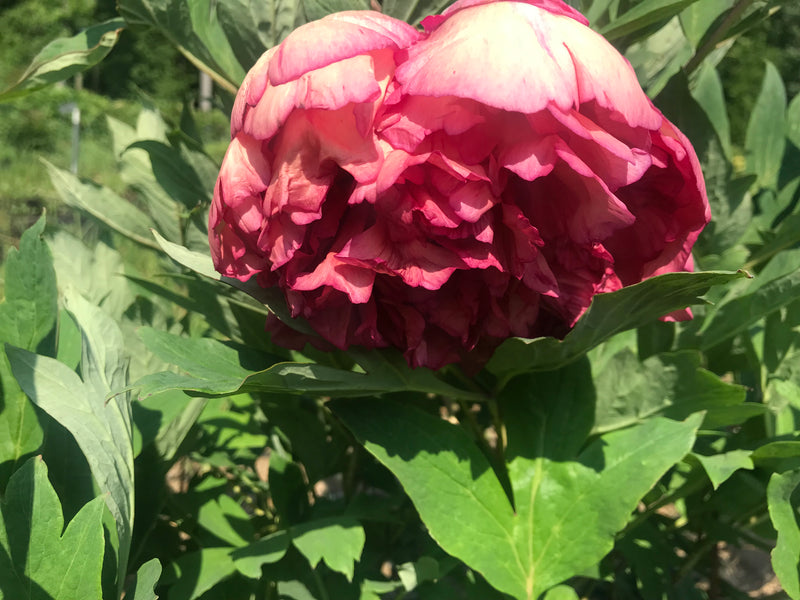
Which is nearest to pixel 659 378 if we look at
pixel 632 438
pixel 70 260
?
pixel 632 438

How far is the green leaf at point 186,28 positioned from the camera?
1.85ft

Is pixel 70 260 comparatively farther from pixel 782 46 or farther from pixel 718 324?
pixel 782 46

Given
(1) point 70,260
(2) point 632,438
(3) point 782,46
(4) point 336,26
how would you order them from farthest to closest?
1. (3) point 782,46
2. (1) point 70,260
3. (2) point 632,438
4. (4) point 336,26

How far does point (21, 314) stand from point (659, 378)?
42cm

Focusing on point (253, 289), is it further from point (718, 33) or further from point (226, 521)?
point (718, 33)

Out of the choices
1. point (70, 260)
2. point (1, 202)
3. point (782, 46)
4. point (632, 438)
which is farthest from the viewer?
point (782, 46)

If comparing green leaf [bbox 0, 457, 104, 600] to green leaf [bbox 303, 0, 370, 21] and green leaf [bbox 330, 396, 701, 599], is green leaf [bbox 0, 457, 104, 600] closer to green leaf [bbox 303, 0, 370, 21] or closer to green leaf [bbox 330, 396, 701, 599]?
green leaf [bbox 330, 396, 701, 599]

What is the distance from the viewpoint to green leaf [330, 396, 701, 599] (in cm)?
47

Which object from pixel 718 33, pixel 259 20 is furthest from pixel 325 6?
pixel 718 33

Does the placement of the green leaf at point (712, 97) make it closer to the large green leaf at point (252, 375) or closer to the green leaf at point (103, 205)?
the large green leaf at point (252, 375)

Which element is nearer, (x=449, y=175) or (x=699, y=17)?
(x=449, y=175)

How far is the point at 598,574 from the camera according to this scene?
569 mm

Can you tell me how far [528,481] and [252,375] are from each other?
8.0 inches

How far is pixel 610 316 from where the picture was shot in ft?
1.42
